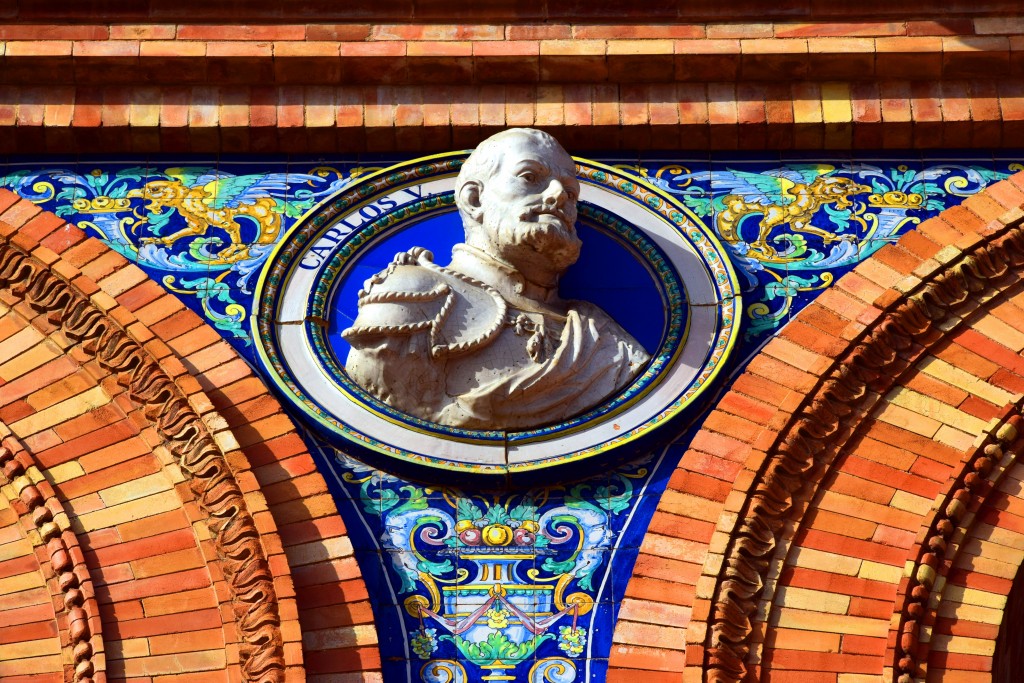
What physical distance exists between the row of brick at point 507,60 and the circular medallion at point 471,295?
514 mm

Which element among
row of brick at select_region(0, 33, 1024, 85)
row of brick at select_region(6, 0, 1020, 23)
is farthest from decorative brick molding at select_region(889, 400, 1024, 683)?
row of brick at select_region(6, 0, 1020, 23)

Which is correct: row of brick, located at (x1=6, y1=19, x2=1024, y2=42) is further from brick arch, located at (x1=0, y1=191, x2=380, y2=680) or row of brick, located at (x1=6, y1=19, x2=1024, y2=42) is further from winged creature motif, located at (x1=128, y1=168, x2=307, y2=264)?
brick arch, located at (x1=0, y1=191, x2=380, y2=680)

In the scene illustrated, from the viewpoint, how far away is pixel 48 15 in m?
11.8

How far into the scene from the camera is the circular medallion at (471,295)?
406 inches

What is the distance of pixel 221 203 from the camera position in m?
11.4

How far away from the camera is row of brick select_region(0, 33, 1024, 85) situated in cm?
1161

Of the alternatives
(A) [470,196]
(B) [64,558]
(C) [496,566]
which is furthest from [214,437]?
(A) [470,196]

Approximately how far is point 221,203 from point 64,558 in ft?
7.76

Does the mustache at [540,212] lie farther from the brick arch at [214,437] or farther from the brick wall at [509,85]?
the brick arch at [214,437]

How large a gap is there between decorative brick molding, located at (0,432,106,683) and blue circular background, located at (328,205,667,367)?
1579mm

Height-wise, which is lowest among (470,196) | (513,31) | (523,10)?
(470,196)

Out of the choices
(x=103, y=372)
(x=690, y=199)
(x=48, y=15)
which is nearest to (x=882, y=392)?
(x=690, y=199)

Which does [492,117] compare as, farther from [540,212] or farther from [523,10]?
[540,212]

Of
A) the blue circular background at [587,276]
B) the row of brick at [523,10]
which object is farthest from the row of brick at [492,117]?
the blue circular background at [587,276]
